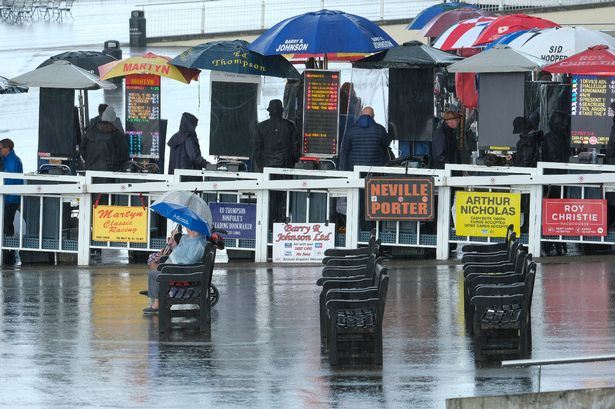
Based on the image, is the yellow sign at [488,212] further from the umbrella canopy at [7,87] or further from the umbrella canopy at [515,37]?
the umbrella canopy at [7,87]

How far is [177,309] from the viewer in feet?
46.7

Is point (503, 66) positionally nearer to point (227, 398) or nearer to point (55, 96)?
point (55, 96)

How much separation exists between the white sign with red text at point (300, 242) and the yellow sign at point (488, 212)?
166 cm

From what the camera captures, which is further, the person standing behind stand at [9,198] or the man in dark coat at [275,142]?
the man in dark coat at [275,142]

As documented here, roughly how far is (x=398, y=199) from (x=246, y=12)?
32200 millimetres

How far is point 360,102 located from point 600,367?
31.1 ft

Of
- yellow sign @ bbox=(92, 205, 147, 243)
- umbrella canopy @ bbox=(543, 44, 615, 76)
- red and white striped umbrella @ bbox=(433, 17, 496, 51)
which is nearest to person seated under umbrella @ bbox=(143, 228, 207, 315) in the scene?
yellow sign @ bbox=(92, 205, 147, 243)

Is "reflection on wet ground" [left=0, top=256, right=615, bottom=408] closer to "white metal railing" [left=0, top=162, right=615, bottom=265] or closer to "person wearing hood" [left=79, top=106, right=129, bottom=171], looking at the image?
"white metal railing" [left=0, top=162, right=615, bottom=265]

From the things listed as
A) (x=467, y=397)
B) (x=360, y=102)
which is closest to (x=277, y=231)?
(x=360, y=102)

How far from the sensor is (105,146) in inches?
769

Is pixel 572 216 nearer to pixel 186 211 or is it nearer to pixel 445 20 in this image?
pixel 186 211

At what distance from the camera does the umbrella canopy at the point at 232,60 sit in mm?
19703

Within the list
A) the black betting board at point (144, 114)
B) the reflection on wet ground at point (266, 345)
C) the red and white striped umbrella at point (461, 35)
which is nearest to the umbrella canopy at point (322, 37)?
the black betting board at point (144, 114)

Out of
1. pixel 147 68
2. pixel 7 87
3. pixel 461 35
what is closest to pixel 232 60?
pixel 147 68
